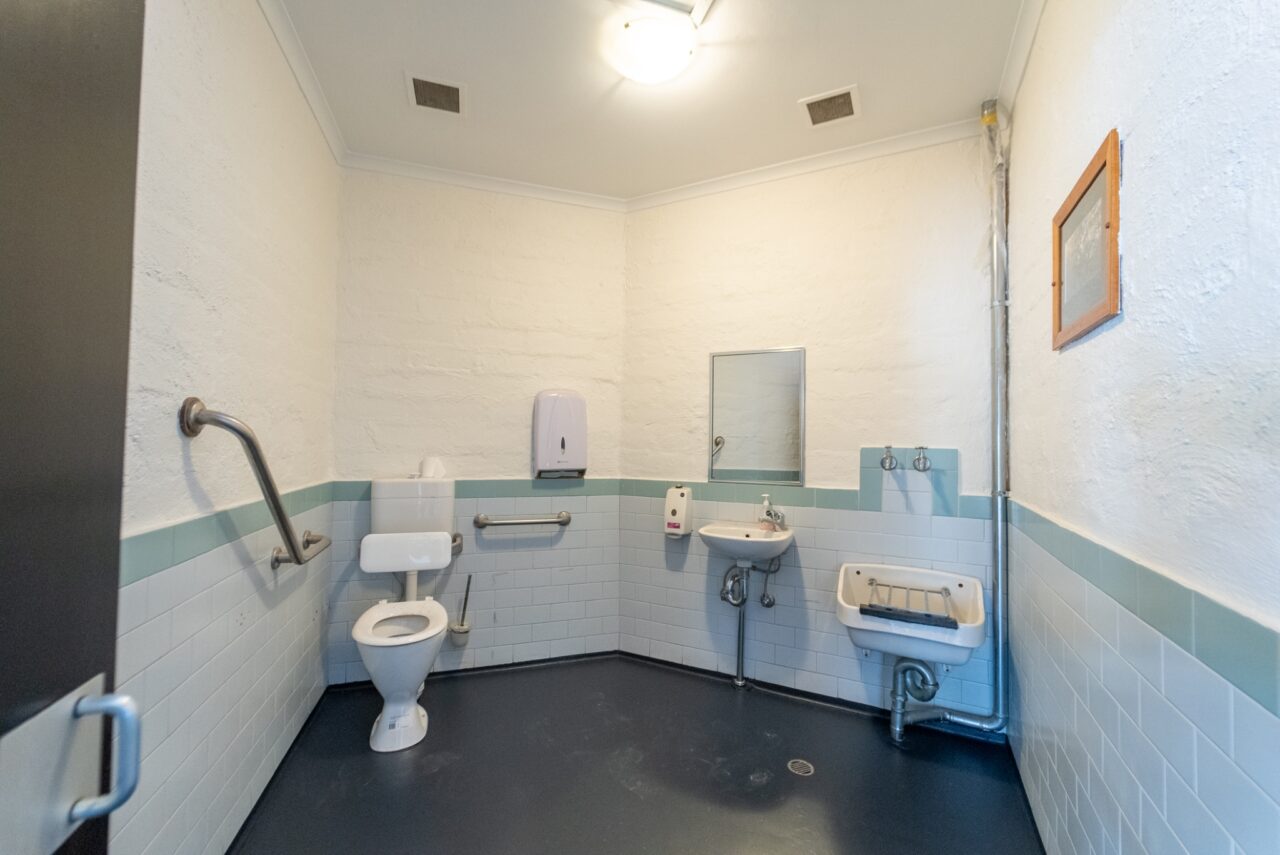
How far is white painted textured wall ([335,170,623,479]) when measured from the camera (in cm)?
256

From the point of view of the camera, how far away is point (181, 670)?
127 cm

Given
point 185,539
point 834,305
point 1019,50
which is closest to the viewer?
point 185,539

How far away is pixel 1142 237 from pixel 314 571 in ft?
9.58

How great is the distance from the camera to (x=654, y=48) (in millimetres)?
1769

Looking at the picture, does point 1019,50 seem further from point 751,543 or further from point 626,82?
point 751,543

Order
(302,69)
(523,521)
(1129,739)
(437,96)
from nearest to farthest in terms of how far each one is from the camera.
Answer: (1129,739), (302,69), (437,96), (523,521)

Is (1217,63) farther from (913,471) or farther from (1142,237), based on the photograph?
(913,471)

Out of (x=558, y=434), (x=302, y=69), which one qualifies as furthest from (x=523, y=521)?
(x=302, y=69)

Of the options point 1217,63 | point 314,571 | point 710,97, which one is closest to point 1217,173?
point 1217,63

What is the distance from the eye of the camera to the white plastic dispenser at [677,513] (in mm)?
2650

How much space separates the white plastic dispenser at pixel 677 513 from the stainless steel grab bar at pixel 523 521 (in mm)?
573

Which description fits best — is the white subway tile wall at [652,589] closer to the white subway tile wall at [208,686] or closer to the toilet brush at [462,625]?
the toilet brush at [462,625]

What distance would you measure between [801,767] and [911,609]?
759 mm

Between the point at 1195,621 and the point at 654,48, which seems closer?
the point at 1195,621
